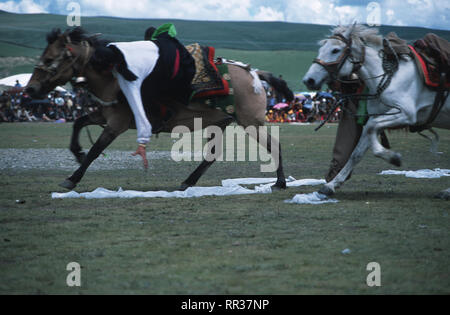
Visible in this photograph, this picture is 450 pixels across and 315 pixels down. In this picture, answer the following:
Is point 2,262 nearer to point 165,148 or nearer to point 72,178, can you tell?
point 72,178

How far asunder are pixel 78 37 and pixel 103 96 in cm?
81

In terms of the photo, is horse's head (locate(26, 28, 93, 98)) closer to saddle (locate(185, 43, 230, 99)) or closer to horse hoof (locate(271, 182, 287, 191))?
saddle (locate(185, 43, 230, 99))

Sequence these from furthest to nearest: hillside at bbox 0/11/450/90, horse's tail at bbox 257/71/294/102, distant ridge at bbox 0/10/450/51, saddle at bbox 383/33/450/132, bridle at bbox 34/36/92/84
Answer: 1. distant ridge at bbox 0/10/450/51
2. hillside at bbox 0/11/450/90
3. horse's tail at bbox 257/71/294/102
4. bridle at bbox 34/36/92/84
5. saddle at bbox 383/33/450/132

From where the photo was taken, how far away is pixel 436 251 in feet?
16.7

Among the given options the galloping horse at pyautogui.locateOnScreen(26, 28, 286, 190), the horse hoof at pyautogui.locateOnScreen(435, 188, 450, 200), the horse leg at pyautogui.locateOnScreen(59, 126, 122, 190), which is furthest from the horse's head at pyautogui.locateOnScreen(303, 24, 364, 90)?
the horse leg at pyautogui.locateOnScreen(59, 126, 122, 190)

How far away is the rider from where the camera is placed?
787 cm

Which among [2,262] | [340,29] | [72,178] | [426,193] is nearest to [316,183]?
[426,193]

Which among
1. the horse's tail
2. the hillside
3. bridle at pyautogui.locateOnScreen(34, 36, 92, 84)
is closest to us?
bridle at pyautogui.locateOnScreen(34, 36, 92, 84)

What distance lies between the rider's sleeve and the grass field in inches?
32.2

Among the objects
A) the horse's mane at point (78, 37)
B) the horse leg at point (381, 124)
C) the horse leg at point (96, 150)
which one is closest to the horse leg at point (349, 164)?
the horse leg at point (381, 124)

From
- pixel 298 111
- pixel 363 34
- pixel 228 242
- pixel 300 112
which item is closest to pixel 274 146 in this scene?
pixel 363 34

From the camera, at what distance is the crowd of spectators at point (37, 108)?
3927cm

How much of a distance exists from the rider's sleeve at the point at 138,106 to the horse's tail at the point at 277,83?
2.05 m

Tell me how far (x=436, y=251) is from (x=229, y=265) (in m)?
1.67
